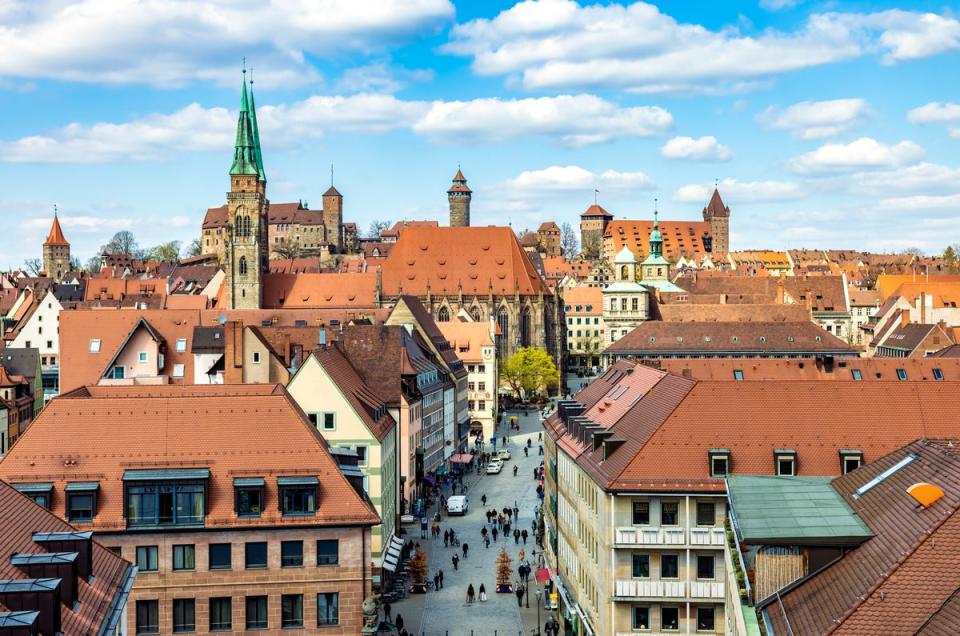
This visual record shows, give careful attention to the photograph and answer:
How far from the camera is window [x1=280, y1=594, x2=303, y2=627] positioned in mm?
40531

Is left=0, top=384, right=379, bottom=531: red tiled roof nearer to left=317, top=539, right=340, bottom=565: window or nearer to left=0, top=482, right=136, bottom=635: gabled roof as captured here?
left=317, top=539, right=340, bottom=565: window

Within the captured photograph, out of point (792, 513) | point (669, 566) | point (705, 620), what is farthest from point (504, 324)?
point (792, 513)

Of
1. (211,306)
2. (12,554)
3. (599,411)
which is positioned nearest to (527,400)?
(211,306)

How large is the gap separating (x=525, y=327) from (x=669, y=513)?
120590 mm

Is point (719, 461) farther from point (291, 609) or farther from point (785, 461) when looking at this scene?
point (291, 609)

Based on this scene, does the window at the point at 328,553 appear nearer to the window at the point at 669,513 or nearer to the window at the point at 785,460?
the window at the point at 669,513

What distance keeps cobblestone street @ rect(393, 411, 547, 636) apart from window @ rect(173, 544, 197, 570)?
1509 centimetres

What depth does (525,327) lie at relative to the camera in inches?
6457

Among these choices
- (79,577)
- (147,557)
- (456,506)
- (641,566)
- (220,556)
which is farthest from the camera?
(456,506)

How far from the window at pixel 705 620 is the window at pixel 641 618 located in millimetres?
1713

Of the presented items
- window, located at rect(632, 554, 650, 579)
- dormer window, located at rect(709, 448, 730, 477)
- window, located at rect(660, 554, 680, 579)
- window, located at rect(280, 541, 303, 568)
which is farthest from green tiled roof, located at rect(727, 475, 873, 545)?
window, located at rect(280, 541, 303, 568)

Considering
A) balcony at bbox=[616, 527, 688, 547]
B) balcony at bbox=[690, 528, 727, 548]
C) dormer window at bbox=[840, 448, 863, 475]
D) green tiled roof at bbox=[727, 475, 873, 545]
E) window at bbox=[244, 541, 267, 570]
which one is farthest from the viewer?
dormer window at bbox=[840, 448, 863, 475]

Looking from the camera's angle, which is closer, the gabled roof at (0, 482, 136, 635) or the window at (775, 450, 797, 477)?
the gabled roof at (0, 482, 136, 635)

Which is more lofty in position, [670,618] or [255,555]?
[255,555]
